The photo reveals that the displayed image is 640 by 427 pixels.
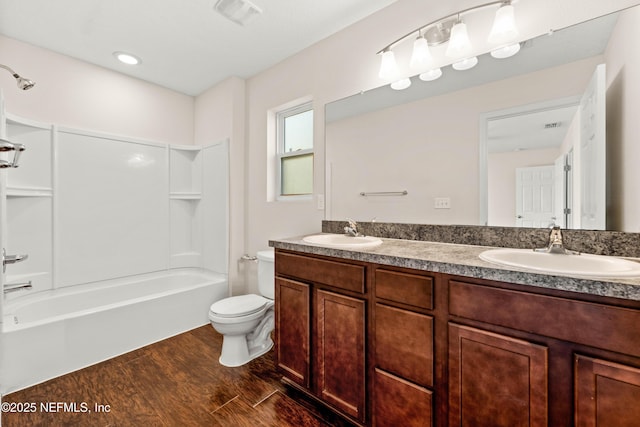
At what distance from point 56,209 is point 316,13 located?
268 centimetres

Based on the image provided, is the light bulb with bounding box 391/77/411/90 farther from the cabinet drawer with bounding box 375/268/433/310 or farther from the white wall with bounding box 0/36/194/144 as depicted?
the white wall with bounding box 0/36/194/144

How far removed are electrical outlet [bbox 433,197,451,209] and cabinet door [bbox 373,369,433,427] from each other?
946 millimetres

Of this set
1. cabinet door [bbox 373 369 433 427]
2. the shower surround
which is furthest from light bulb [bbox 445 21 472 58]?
the shower surround

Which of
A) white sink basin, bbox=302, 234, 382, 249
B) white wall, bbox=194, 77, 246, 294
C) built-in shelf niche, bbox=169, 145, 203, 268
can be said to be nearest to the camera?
white sink basin, bbox=302, 234, 382, 249

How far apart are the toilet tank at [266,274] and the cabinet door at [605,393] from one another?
184cm

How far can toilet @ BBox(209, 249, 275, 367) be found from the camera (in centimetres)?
198

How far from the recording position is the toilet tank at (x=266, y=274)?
2.27m

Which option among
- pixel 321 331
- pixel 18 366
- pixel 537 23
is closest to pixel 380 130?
pixel 537 23

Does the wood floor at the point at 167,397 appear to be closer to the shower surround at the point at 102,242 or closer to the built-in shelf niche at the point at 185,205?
the shower surround at the point at 102,242

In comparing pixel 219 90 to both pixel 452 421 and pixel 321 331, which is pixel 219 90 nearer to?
pixel 321 331

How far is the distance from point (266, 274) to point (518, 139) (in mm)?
1913

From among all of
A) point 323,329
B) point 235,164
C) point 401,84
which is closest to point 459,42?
point 401,84

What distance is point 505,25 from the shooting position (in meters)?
1.37

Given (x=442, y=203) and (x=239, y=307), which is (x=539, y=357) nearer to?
(x=442, y=203)
